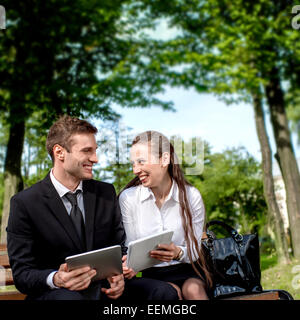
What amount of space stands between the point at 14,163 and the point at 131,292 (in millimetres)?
5110

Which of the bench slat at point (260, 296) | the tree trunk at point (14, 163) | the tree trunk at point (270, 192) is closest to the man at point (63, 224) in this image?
the bench slat at point (260, 296)

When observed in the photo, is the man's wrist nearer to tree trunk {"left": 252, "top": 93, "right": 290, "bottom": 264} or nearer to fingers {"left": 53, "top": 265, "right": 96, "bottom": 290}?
fingers {"left": 53, "top": 265, "right": 96, "bottom": 290}

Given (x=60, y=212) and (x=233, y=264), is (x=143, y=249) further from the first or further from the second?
(x=233, y=264)

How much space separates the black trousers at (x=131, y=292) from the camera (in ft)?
7.46

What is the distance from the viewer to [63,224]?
2.43m

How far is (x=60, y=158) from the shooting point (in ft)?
8.43

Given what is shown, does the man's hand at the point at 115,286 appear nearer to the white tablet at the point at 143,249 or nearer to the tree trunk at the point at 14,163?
the white tablet at the point at 143,249

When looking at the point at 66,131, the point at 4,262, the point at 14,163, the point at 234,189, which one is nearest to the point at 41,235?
the point at 66,131

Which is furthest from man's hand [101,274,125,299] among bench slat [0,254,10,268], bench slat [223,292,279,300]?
bench slat [0,254,10,268]

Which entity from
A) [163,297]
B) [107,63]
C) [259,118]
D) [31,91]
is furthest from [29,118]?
[163,297]

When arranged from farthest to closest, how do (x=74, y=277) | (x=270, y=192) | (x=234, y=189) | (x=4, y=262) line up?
(x=234, y=189) < (x=270, y=192) < (x=4, y=262) < (x=74, y=277)

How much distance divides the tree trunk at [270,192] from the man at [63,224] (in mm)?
6650

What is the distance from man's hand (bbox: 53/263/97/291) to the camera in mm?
2152
